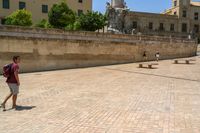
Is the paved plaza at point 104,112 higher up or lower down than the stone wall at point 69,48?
lower down

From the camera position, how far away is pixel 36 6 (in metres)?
51.0

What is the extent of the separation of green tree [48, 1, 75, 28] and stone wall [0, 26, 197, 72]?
12.8m

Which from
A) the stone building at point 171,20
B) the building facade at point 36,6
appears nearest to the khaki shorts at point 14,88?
the building facade at point 36,6

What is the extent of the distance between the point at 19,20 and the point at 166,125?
3562cm

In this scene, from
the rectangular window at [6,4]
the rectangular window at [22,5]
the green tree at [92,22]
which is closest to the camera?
the green tree at [92,22]

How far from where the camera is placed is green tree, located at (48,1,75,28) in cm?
4438

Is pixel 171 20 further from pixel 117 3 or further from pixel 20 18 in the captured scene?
pixel 20 18

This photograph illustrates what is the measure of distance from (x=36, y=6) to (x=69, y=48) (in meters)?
23.1

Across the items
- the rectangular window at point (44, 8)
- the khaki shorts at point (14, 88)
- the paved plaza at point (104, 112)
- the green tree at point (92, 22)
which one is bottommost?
the paved plaza at point (104, 112)

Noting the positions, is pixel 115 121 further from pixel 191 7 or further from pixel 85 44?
pixel 191 7

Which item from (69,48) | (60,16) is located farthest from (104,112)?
(60,16)

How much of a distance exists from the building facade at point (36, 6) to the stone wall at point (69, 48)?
20810mm

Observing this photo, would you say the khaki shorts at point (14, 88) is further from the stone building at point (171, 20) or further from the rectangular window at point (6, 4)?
the stone building at point (171, 20)

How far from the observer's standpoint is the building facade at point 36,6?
4825cm
